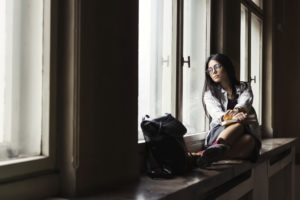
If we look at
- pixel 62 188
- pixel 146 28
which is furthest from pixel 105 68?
pixel 146 28

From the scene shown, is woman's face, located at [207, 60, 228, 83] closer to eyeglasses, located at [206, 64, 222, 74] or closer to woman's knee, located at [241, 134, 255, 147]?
eyeglasses, located at [206, 64, 222, 74]

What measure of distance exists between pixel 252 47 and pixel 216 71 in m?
2.20

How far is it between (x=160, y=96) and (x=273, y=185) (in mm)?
2274

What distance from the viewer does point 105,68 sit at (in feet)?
5.81

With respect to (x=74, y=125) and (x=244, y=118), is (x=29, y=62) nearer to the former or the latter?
(x=74, y=125)

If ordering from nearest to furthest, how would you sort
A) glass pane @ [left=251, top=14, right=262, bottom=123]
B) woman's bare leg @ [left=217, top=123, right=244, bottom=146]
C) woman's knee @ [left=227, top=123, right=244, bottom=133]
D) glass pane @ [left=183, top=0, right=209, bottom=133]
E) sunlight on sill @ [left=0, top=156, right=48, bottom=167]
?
sunlight on sill @ [left=0, top=156, right=48, bottom=167] < woman's bare leg @ [left=217, top=123, right=244, bottom=146] < woman's knee @ [left=227, top=123, right=244, bottom=133] < glass pane @ [left=183, top=0, right=209, bottom=133] < glass pane @ [left=251, top=14, right=262, bottom=123]

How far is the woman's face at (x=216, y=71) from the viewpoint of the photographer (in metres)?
3.04

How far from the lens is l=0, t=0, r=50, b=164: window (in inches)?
58.2

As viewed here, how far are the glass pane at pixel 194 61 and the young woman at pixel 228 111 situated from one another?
152mm

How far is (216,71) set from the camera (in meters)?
3.05

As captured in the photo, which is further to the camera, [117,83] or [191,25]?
[191,25]

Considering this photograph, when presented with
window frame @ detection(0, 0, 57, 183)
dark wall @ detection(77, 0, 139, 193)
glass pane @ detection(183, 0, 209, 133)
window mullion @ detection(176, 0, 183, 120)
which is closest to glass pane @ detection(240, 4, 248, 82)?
glass pane @ detection(183, 0, 209, 133)

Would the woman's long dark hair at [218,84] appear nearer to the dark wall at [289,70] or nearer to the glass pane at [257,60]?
the glass pane at [257,60]

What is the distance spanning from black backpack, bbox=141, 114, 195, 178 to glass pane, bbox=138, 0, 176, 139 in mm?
226
